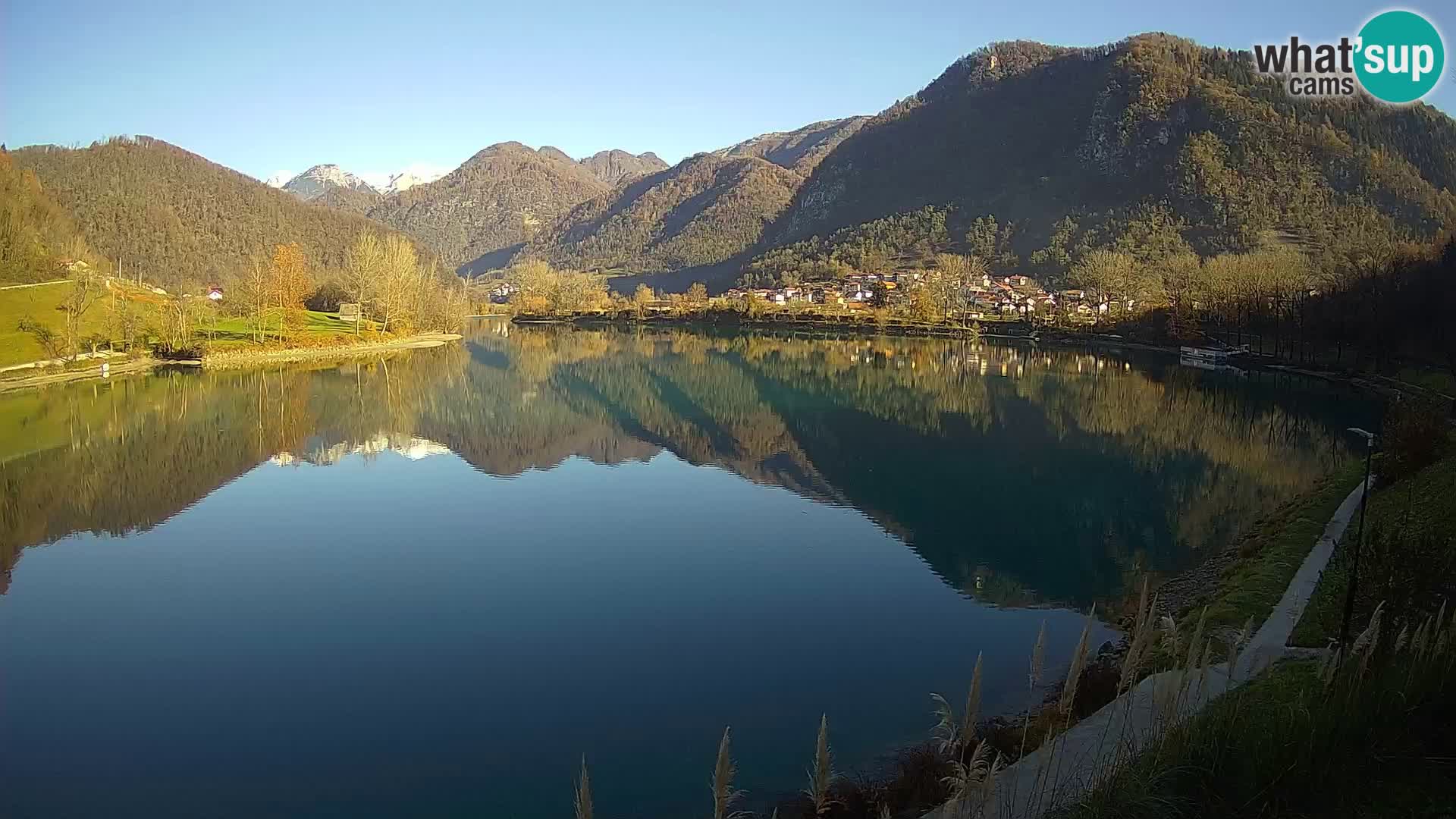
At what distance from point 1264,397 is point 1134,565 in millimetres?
26357

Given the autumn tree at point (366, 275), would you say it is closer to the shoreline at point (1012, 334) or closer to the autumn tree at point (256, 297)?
the autumn tree at point (256, 297)

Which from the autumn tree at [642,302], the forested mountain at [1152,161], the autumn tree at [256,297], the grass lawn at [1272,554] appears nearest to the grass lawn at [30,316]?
the autumn tree at [256,297]

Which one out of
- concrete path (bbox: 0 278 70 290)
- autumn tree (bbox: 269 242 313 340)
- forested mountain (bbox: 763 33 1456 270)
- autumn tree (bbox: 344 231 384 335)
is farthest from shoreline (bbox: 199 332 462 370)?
forested mountain (bbox: 763 33 1456 270)

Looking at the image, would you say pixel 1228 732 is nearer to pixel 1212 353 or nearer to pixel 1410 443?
pixel 1410 443

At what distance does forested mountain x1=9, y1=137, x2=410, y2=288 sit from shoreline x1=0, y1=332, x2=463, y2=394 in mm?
38007

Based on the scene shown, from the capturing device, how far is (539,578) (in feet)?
48.2

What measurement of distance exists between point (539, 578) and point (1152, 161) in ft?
378

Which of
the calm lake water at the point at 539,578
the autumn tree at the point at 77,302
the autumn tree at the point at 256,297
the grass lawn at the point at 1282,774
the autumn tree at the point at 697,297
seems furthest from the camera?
the autumn tree at the point at 697,297

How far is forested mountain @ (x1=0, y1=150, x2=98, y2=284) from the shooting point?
50688 millimetres

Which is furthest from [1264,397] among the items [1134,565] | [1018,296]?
[1018,296]

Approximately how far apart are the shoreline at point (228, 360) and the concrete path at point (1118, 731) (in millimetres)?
42425

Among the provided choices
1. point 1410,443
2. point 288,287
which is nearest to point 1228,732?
point 1410,443

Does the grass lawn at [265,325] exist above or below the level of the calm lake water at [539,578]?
above

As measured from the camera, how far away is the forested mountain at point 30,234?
166 feet
